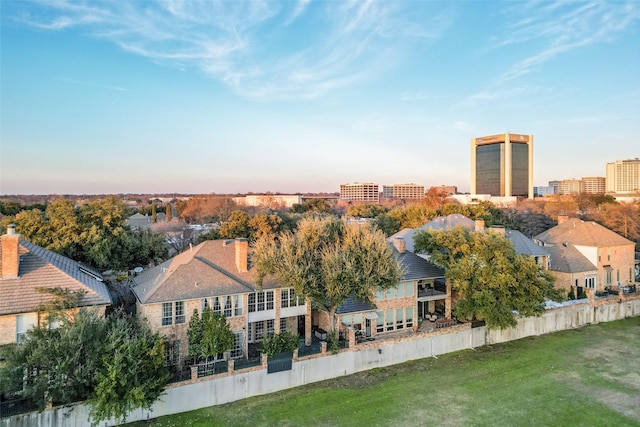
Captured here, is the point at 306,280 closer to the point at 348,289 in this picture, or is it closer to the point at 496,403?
the point at 348,289

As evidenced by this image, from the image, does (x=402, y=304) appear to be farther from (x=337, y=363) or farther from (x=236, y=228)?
(x=236, y=228)

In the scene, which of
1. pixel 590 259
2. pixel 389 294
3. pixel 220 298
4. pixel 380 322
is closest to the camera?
pixel 220 298

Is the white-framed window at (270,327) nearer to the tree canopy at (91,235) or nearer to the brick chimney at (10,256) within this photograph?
the brick chimney at (10,256)

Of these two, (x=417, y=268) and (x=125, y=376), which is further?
(x=417, y=268)

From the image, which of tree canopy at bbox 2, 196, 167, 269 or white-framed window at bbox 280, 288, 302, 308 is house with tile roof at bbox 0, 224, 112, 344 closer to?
tree canopy at bbox 2, 196, 167, 269

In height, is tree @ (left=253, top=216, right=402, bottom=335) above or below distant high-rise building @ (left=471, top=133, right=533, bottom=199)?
below

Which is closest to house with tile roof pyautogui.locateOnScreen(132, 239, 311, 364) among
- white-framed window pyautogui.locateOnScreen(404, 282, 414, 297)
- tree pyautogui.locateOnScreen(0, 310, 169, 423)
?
tree pyautogui.locateOnScreen(0, 310, 169, 423)

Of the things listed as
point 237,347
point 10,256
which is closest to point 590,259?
point 237,347

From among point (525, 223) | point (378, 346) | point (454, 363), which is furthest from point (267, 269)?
point (525, 223)
